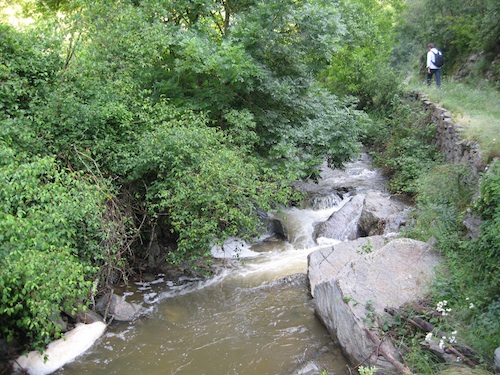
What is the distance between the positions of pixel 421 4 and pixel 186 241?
18.1 meters

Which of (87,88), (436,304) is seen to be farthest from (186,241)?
(436,304)

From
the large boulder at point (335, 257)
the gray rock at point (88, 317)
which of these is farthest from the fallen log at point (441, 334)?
the gray rock at point (88, 317)

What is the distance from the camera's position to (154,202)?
809 centimetres

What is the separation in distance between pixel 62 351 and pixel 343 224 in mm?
6711

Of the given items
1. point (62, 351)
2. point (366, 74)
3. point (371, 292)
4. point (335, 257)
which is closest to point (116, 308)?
point (62, 351)

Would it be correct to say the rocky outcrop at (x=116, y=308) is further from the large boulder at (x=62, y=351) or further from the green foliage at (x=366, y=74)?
the green foliage at (x=366, y=74)

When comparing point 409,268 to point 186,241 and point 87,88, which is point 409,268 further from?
point 87,88

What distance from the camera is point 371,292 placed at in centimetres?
577

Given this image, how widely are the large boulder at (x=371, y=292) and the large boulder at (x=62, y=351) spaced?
3.34 metres

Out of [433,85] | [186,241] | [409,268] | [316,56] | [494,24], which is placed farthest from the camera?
[433,85]

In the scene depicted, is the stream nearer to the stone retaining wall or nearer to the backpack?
the stone retaining wall

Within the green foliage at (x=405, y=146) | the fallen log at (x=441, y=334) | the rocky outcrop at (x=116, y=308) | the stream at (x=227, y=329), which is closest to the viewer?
the fallen log at (x=441, y=334)

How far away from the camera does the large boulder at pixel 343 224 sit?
33.3 feet

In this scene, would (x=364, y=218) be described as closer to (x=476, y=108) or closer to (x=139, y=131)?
(x=476, y=108)
